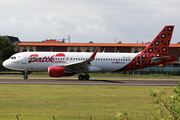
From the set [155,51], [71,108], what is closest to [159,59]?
[155,51]

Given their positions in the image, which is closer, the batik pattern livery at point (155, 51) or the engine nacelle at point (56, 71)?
the engine nacelle at point (56, 71)

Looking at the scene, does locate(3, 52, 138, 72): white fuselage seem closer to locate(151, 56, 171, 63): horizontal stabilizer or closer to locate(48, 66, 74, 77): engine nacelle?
locate(48, 66, 74, 77): engine nacelle

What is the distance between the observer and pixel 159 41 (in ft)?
149

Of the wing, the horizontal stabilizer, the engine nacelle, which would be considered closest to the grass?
the engine nacelle

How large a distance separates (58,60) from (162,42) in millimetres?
17563

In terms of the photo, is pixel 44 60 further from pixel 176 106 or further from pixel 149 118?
pixel 176 106

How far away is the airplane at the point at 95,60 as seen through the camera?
4362cm

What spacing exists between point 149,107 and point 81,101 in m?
5.10

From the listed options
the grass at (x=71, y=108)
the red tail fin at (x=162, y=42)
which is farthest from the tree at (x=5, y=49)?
the grass at (x=71, y=108)

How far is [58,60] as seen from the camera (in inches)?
1729

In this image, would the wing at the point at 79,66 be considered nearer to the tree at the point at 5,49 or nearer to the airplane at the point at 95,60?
the airplane at the point at 95,60

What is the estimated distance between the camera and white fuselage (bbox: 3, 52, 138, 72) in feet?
143

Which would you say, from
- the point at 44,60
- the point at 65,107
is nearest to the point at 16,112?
the point at 65,107

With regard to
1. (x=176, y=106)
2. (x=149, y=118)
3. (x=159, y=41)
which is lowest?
(x=149, y=118)
